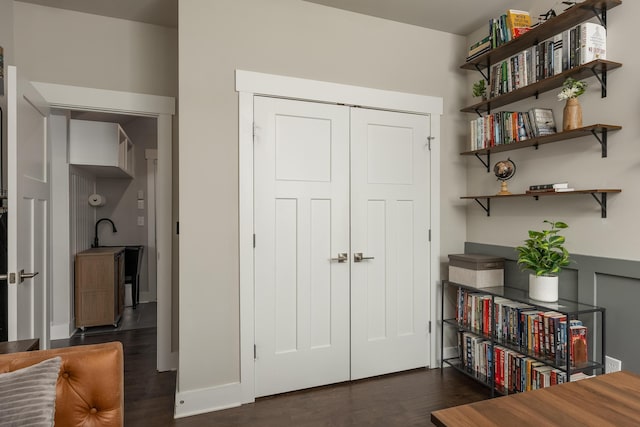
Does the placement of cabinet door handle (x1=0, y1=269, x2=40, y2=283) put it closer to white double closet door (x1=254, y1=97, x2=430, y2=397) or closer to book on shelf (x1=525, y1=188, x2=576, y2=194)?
white double closet door (x1=254, y1=97, x2=430, y2=397)

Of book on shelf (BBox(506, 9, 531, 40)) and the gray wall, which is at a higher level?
book on shelf (BBox(506, 9, 531, 40))

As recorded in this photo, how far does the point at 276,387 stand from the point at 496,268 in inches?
70.5

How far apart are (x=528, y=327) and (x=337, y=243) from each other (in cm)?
134

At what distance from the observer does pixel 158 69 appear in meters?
2.89

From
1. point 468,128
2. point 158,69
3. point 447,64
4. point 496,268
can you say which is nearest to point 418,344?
point 496,268

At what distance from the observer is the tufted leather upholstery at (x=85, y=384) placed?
48.3 inches

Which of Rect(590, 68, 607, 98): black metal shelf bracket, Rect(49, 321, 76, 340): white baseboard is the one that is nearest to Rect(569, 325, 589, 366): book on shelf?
Rect(590, 68, 607, 98): black metal shelf bracket

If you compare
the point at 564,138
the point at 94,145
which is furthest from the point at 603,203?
the point at 94,145

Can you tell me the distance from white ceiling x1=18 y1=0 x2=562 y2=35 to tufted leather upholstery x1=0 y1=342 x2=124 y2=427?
232 centimetres

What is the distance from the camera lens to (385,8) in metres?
2.77

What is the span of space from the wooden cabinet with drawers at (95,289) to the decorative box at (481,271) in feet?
11.9

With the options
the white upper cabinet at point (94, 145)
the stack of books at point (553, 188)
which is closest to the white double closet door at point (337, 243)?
the stack of books at point (553, 188)

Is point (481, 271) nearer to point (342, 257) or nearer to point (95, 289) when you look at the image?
point (342, 257)

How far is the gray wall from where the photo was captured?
6.62 feet
